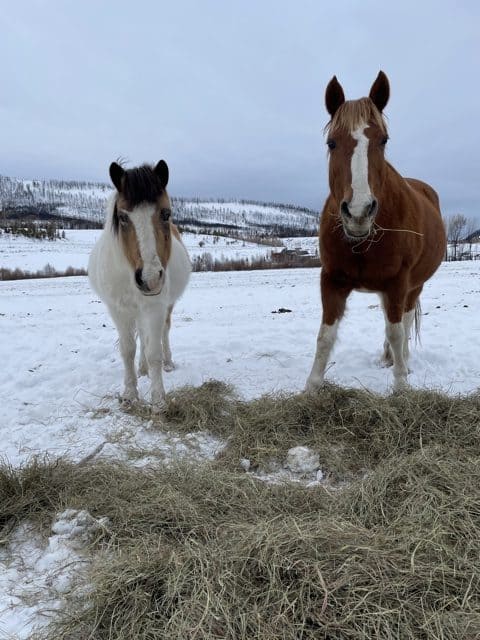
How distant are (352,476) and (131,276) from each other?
2.42 meters

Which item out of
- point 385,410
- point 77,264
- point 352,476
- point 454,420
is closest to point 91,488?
point 352,476

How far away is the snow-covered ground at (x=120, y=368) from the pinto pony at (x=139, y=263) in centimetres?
66

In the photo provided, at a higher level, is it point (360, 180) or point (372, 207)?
point (360, 180)

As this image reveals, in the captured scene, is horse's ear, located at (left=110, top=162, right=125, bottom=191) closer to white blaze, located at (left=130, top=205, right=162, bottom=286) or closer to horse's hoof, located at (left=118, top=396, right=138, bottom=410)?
white blaze, located at (left=130, top=205, right=162, bottom=286)

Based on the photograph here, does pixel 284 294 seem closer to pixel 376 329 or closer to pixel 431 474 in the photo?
pixel 376 329

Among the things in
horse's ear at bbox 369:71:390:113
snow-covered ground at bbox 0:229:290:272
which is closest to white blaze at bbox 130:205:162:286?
horse's ear at bbox 369:71:390:113

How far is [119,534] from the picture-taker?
206 centimetres

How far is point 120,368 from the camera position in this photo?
4980 millimetres

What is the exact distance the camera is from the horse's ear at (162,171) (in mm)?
3365

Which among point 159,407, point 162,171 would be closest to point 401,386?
point 159,407

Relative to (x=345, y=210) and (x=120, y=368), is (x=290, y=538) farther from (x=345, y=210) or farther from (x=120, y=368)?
(x=120, y=368)

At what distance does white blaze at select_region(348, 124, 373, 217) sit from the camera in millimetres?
2791

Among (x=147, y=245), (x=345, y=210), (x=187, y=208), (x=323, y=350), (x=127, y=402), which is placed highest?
(x=187, y=208)

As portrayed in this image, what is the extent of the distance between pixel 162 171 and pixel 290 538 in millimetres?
2934
